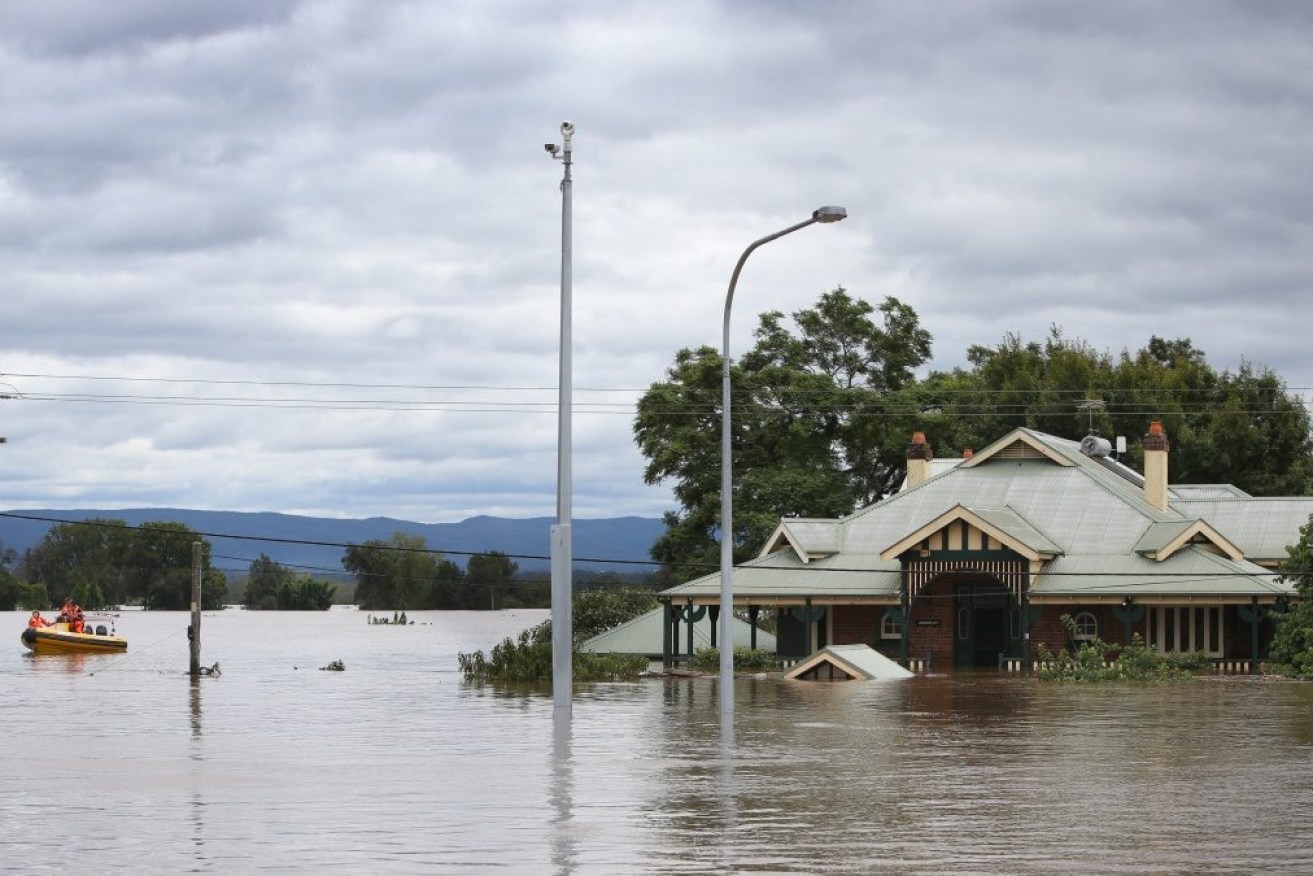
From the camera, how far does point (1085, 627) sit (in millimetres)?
57406

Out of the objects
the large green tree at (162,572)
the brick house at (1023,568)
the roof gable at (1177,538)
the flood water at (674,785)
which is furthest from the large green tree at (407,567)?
the flood water at (674,785)

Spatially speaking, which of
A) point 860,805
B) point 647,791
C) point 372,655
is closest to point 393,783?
point 647,791

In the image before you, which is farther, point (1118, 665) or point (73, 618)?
point (73, 618)

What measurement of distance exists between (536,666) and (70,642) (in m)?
36.6

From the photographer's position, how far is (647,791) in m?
21.0

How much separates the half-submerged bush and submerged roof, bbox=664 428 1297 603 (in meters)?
2.86

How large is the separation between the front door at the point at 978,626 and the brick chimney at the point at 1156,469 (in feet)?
21.4

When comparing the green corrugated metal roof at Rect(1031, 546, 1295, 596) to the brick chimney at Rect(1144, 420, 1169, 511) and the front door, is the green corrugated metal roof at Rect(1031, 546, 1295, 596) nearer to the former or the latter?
the front door

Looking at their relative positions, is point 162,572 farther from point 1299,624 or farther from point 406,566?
point 1299,624

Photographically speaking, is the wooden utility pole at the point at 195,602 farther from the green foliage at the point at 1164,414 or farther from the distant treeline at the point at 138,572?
the distant treeline at the point at 138,572

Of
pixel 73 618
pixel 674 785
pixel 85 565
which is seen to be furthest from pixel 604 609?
pixel 85 565

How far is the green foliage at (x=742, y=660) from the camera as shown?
193 feet

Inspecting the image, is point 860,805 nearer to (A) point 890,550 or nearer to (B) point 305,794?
(B) point 305,794

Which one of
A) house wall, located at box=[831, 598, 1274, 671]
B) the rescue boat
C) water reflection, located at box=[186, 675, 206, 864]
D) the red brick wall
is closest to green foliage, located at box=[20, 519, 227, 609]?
the rescue boat
